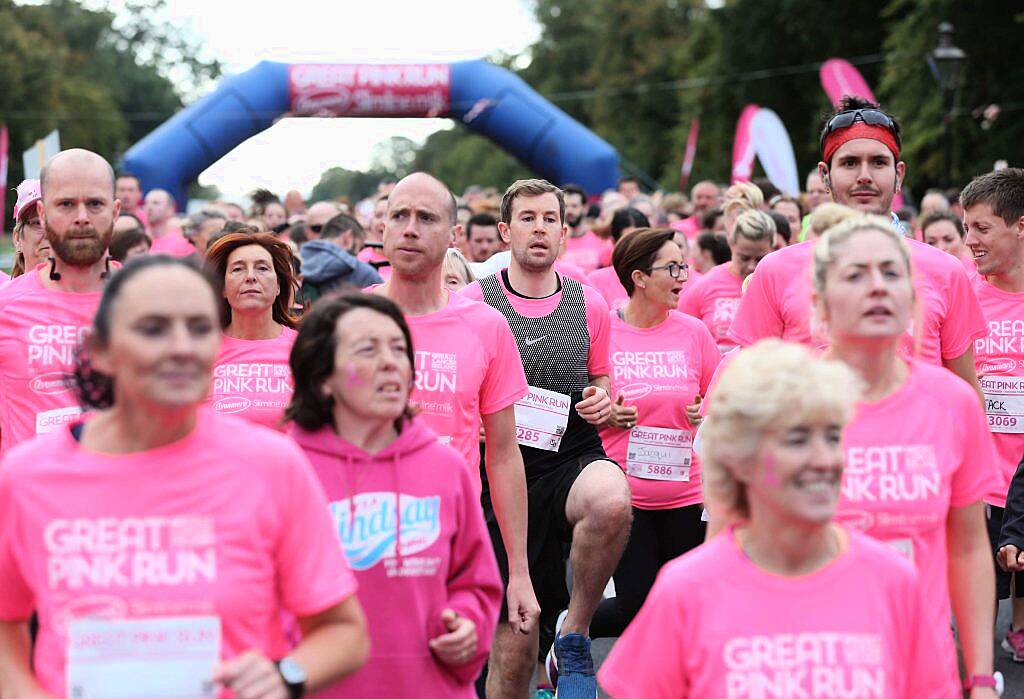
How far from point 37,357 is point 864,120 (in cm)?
303

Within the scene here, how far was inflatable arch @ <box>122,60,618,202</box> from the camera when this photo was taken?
23.0 metres

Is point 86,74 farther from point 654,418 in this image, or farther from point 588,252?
point 654,418

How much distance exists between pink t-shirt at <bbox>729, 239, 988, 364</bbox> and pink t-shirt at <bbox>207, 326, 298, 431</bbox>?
1.68 meters

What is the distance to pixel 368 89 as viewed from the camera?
24375 millimetres

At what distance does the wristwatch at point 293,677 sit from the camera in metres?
2.80

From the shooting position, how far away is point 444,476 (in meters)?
3.62

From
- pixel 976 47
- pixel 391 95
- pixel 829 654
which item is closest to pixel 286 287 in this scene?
pixel 829 654

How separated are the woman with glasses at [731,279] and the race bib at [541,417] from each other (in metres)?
2.73

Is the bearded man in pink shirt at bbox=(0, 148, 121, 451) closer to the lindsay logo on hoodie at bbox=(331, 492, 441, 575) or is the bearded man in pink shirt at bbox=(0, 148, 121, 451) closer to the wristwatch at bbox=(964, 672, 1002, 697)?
the lindsay logo on hoodie at bbox=(331, 492, 441, 575)

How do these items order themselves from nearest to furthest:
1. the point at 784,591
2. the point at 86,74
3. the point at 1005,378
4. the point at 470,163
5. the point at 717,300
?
the point at 784,591 → the point at 1005,378 → the point at 717,300 → the point at 86,74 → the point at 470,163

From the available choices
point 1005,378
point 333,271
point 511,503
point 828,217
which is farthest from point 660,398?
point 828,217

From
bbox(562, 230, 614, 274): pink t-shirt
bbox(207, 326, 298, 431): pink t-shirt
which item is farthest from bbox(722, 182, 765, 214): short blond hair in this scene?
bbox(207, 326, 298, 431): pink t-shirt

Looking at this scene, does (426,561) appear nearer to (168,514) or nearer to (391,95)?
(168,514)

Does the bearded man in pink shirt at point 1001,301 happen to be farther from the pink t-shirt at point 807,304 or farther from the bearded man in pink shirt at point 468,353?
Result: the bearded man in pink shirt at point 468,353
